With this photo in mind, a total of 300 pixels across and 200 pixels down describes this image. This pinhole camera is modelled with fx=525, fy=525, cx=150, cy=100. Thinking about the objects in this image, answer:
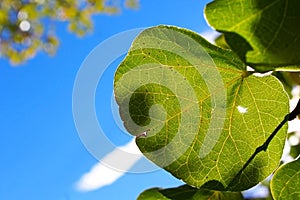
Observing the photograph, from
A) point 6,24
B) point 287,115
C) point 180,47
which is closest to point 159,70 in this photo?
point 180,47

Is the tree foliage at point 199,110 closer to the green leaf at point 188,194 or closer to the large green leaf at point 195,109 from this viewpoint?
the large green leaf at point 195,109

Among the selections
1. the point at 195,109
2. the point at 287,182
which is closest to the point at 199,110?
the point at 195,109

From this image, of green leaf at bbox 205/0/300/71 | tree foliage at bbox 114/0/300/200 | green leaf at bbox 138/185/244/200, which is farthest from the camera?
green leaf at bbox 138/185/244/200

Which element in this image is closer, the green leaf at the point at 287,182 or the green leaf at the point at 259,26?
the green leaf at the point at 259,26

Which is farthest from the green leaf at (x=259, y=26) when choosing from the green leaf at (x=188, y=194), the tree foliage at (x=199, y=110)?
the green leaf at (x=188, y=194)

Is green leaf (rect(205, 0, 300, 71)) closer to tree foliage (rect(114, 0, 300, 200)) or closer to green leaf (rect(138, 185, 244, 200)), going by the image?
tree foliage (rect(114, 0, 300, 200))

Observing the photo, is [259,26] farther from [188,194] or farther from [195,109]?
[188,194]

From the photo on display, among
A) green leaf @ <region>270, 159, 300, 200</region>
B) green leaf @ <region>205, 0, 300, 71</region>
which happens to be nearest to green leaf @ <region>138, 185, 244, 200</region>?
green leaf @ <region>270, 159, 300, 200</region>
